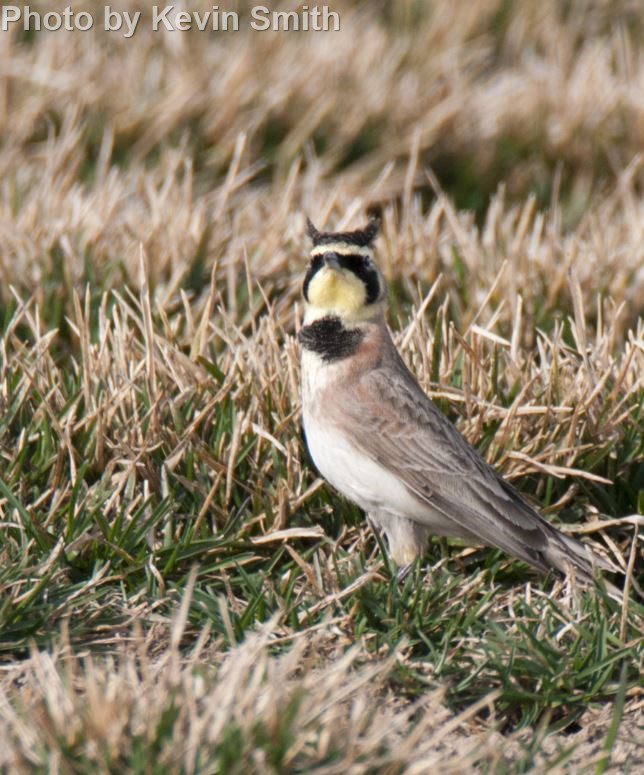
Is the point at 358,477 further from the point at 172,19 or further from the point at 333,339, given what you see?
the point at 172,19

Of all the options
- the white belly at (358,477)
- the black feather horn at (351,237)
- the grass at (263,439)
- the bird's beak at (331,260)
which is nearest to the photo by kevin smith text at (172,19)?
the grass at (263,439)

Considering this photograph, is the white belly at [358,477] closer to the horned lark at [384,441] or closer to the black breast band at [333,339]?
the horned lark at [384,441]

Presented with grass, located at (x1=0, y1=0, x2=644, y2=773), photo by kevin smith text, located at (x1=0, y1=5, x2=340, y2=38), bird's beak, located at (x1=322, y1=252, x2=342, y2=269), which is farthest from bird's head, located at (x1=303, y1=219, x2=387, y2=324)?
photo by kevin smith text, located at (x1=0, y1=5, x2=340, y2=38)

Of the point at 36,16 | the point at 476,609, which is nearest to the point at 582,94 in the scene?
the point at 36,16

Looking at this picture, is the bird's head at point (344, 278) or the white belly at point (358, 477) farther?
the bird's head at point (344, 278)

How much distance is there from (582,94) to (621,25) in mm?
1366

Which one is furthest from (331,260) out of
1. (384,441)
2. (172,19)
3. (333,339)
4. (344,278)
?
(172,19)

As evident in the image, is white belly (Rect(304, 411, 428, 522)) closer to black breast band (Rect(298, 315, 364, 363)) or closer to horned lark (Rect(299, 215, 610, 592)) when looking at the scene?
horned lark (Rect(299, 215, 610, 592))

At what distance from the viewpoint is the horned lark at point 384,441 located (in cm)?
395

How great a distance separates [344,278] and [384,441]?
1.77ft

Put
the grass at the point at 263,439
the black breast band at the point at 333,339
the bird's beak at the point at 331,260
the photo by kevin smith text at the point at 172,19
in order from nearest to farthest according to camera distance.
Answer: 1. the grass at the point at 263,439
2. the bird's beak at the point at 331,260
3. the black breast band at the point at 333,339
4. the photo by kevin smith text at the point at 172,19

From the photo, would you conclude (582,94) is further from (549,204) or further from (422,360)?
(422,360)

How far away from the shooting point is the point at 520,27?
9.09 meters

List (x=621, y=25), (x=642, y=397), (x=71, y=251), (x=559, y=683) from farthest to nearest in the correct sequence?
(x=621, y=25), (x=71, y=251), (x=642, y=397), (x=559, y=683)
